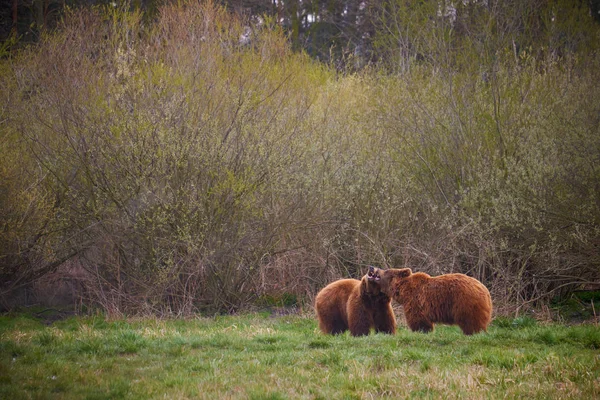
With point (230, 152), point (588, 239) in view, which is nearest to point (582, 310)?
point (588, 239)

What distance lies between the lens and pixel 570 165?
33.7 ft

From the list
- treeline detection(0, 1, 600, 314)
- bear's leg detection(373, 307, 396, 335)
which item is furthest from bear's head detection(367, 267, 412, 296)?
treeline detection(0, 1, 600, 314)

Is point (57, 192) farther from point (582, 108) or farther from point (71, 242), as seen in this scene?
point (582, 108)

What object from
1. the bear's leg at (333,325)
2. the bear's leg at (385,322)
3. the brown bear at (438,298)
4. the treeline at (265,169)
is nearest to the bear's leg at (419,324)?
the brown bear at (438,298)

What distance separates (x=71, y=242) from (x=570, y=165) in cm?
942

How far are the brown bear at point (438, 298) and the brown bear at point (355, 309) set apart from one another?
0.18m

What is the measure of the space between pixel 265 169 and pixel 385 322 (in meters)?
5.09

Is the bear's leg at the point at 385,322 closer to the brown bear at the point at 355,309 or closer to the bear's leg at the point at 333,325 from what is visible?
the brown bear at the point at 355,309

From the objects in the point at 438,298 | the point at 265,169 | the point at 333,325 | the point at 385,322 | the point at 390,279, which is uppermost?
the point at 265,169

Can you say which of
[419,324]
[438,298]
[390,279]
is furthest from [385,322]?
[438,298]

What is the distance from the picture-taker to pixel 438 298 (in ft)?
24.5

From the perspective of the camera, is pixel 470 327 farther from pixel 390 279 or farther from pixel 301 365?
pixel 301 365

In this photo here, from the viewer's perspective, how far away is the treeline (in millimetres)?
11234

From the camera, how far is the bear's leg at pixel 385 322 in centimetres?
779
